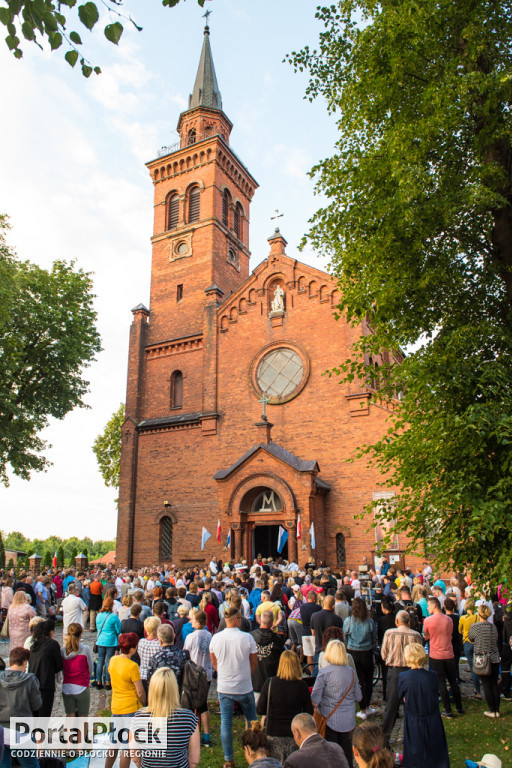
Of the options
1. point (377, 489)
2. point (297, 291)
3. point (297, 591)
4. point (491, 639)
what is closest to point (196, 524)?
point (377, 489)

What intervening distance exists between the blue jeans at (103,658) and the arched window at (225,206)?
25.3 meters

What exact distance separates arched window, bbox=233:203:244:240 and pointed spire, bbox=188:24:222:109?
6.74m

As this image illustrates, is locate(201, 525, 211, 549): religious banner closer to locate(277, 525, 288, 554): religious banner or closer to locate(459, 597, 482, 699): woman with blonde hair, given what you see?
locate(277, 525, 288, 554): religious banner

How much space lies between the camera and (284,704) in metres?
5.03

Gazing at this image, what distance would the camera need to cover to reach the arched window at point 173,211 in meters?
31.1

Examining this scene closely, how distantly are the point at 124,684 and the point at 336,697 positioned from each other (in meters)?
2.16

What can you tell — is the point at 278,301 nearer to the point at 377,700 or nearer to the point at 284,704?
the point at 377,700

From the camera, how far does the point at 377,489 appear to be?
2055 centimetres

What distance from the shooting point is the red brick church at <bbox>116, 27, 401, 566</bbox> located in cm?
2119

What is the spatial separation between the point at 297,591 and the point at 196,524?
14.3 m

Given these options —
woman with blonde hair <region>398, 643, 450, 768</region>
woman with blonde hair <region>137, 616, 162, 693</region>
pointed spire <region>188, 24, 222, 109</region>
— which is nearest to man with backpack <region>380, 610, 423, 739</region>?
woman with blonde hair <region>398, 643, 450, 768</region>

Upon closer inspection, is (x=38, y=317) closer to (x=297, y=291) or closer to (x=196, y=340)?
(x=196, y=340)

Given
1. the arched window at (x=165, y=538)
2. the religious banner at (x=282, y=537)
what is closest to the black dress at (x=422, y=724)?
the religious banner at (x=282, y=537)

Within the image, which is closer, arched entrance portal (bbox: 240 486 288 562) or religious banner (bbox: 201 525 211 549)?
arched entrance portal (bbox: 240 486 288 562)
